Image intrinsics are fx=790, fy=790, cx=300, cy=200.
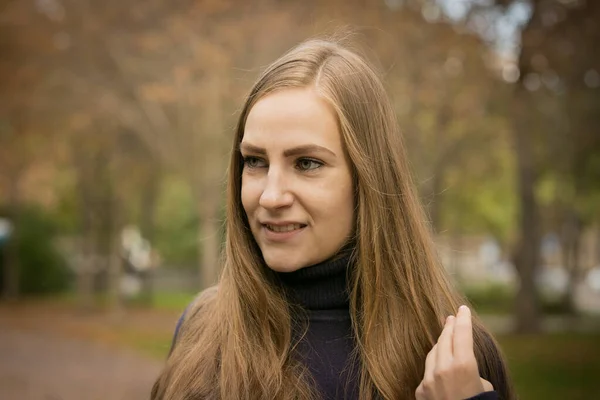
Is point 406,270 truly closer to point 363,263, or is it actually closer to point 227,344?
point 363,263

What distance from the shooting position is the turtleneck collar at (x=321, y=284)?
223 centimetres

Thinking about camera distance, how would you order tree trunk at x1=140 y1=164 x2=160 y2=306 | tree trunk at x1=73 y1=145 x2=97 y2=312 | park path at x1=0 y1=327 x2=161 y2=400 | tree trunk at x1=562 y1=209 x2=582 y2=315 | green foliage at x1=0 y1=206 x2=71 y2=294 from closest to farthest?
park path at x1=0 y1=327 x2=161 y2=400 < tree trunk at x1=73 y1=145 x2=97 y2=312 < tree trunk at x1=140 y1=164 x2=160 y2=306 < tree trunk at x1=562 y1=209 x2=582 y2=315 < green foliage at x1=0 y1=206 x2=71 y2=294

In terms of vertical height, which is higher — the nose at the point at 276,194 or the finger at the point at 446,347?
the nose at the point at 276,194

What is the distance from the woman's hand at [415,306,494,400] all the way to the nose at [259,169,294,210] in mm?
533

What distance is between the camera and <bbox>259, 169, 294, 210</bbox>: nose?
2.10 metres

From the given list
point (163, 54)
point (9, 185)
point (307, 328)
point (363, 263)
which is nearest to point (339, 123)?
point (363, 263)

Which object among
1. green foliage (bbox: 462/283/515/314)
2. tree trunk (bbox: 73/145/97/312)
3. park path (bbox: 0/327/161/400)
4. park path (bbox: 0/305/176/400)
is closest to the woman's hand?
park path (bbox: 0/305/176/400)

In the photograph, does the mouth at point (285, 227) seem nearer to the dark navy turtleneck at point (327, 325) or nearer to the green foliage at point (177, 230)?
the dark navy turtleneck at point (327, 325)

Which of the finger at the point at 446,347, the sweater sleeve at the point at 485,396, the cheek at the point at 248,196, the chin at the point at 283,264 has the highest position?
the cheek at the point at 248,196

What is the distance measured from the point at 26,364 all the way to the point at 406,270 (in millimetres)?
12558

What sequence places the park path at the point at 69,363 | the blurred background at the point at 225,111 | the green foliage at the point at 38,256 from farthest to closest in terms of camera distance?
the green foliage at the point at 38,256
the blurred background at the point at 225,111
the park path at the point at 69,363

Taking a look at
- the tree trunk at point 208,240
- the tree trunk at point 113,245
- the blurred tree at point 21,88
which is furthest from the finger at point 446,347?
the tree trunk at point 113,245

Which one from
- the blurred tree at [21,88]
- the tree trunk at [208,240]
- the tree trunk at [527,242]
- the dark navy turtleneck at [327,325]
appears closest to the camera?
the dark navy turtleneck at [327,325]

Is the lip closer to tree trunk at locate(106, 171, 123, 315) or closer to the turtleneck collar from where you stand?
the turtleneck collar
